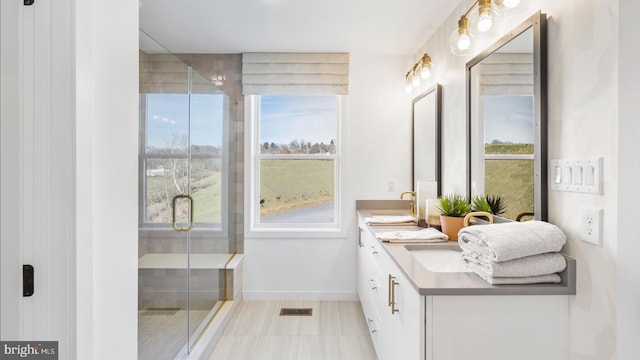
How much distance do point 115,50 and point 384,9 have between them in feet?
6.19

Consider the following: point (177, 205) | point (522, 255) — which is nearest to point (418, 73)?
point (522, 255)

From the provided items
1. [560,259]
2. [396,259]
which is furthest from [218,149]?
[560,259]

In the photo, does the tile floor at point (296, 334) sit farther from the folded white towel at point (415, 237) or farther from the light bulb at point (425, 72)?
A: the light bulb at point (425, 72)

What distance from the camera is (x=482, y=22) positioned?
1.66 m

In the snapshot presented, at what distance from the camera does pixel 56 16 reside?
0.87m

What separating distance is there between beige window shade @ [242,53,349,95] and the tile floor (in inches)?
79.8

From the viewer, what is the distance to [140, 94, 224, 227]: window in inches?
75.2

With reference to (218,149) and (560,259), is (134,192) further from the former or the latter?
(218,149)

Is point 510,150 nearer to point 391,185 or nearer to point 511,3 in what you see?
point 511,3

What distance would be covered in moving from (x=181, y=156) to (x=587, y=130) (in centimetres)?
212

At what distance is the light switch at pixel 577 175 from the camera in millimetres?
1181

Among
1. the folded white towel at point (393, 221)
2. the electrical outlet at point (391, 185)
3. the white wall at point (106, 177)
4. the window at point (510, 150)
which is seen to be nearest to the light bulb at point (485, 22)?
the window at point (510, 150)

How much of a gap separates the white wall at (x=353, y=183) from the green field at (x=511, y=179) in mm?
1441

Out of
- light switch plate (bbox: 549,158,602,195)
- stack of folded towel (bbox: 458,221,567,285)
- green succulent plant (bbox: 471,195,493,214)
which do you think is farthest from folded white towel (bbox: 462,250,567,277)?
green succulent plant (bbox: 471,195,493,214)
